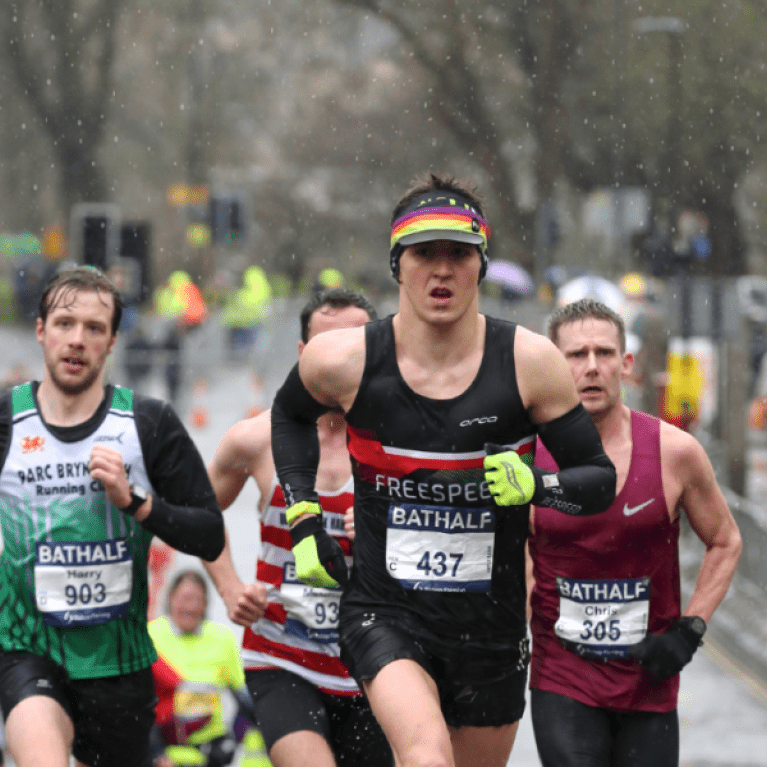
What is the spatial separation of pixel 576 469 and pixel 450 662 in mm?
643

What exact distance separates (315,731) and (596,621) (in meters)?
0.94

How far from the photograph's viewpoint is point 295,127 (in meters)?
52.7

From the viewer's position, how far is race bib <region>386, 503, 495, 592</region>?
4.15 m

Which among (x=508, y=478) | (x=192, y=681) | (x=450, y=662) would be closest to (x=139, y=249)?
(x=192, y=681)

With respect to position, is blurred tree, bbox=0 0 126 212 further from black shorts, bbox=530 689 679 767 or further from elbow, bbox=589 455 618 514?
elbow, bbox=589 455 618 514

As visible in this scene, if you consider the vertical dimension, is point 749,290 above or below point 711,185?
below

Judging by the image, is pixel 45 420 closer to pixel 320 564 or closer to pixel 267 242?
pixel 320 564


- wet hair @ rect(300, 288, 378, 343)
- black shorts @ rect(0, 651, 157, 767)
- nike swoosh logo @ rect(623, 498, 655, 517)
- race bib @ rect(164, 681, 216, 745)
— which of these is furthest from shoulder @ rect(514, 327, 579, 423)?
race bib @ rect(164, 681, 216, 745)

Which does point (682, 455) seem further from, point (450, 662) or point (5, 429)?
point (5, 429)

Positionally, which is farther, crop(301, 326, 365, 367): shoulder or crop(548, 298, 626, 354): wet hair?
crop(548, 298, 626, 354): wet hair

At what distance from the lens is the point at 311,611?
16.0 ft

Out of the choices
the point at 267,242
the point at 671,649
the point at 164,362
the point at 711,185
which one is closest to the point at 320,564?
the point at 671,649

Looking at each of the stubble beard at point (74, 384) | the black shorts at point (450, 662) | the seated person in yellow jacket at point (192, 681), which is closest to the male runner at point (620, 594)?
the black shorts at point (450, 662)

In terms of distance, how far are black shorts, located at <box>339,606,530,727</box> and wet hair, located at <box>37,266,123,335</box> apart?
53.3 inches
